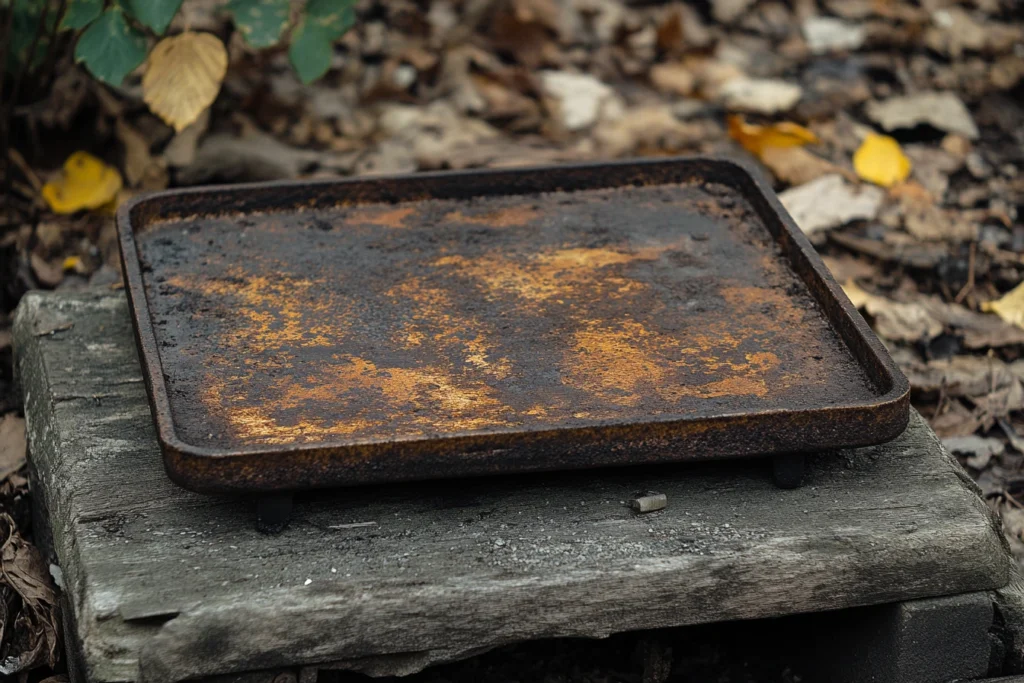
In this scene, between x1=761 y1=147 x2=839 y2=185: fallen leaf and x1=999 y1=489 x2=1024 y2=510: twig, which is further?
x1=761 y1=147 x2=839 y2=185: fallen leaf

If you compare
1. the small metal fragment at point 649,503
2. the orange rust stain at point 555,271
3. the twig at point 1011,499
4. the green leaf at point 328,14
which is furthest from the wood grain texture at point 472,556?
the green leaf at point 328,14

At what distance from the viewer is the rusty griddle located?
5.74ft

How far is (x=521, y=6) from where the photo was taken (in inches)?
153

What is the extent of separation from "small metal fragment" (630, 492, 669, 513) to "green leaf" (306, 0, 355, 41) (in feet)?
4.58

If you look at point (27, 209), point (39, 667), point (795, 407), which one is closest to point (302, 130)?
point (27, 209)

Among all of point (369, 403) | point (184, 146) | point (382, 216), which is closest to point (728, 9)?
point (184, 146)

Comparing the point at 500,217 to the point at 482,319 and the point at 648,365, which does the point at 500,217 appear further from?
the point at 648,365

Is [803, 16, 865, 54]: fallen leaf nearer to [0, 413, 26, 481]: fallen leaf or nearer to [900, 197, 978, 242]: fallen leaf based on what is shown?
[900, 197, 978, 242]: fallen leaf

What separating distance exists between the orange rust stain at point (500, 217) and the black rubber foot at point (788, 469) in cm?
78

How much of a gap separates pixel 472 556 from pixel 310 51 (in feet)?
4.58

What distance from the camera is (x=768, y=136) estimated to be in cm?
347

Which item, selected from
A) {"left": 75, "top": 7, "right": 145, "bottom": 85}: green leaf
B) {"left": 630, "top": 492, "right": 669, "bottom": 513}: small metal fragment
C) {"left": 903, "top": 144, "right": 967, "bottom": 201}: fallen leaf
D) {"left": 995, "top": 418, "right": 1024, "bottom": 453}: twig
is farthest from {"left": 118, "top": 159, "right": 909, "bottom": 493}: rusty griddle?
{"left": 903, "top": 144, "right": 967, "bottom": 201}: fallen leaf

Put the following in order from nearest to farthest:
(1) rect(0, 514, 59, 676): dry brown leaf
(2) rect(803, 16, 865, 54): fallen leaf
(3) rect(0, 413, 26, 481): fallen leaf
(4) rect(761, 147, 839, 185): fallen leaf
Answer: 1. (1) rect(0, 514, 59, 676): dry brown leaf
2. (3) rect(0, 413, 26, 481): fallen leaf
3. (4) rect(761, 147, 839, 185): fallen leaf
4. (2) rect(803, 16, 865, 54): fallen leaf

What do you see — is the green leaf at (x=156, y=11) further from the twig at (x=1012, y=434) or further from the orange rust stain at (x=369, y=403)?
the twig at (x=1012, y=434)
